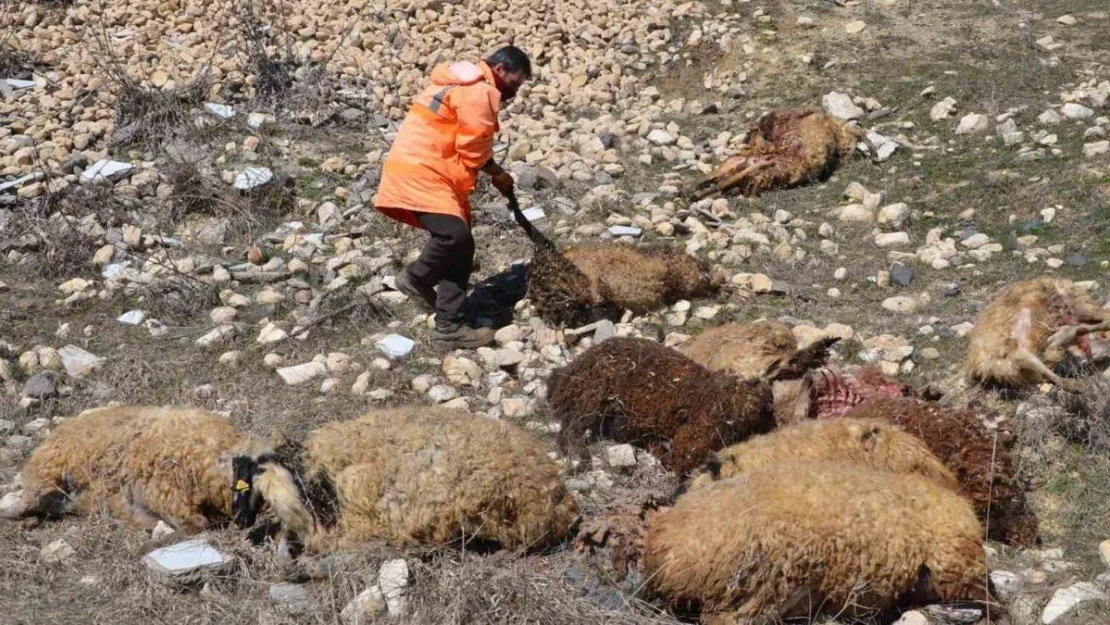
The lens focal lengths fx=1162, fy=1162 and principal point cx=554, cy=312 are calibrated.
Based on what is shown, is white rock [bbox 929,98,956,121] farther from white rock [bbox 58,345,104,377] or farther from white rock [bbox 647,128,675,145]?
white rock [bbox 58,345,104,377]

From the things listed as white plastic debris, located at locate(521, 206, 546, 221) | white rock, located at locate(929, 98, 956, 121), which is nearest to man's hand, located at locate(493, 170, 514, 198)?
white plastic debris, located at locate(521, 206, 546, 221)

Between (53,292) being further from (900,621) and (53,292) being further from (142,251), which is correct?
(900,621)

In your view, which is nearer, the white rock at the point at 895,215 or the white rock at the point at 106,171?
the white rock at the point at 895,215

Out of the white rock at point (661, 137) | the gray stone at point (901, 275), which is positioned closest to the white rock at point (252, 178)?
the white rock at point (661, 137)

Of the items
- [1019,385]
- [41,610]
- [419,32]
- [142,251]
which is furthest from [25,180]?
[1019,385]

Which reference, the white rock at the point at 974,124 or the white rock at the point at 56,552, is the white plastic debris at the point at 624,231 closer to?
the white rock at the point at 974,124

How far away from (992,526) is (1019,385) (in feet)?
3.50

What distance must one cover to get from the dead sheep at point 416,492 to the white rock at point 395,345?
1.98m

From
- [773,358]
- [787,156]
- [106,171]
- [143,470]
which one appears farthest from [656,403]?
[106,171]

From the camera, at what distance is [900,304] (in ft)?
21.1

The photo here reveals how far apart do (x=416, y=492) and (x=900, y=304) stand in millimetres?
3358

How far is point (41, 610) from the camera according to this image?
409 centimetres

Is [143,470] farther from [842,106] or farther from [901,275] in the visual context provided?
[842,106]

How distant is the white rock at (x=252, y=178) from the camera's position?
8156mm
